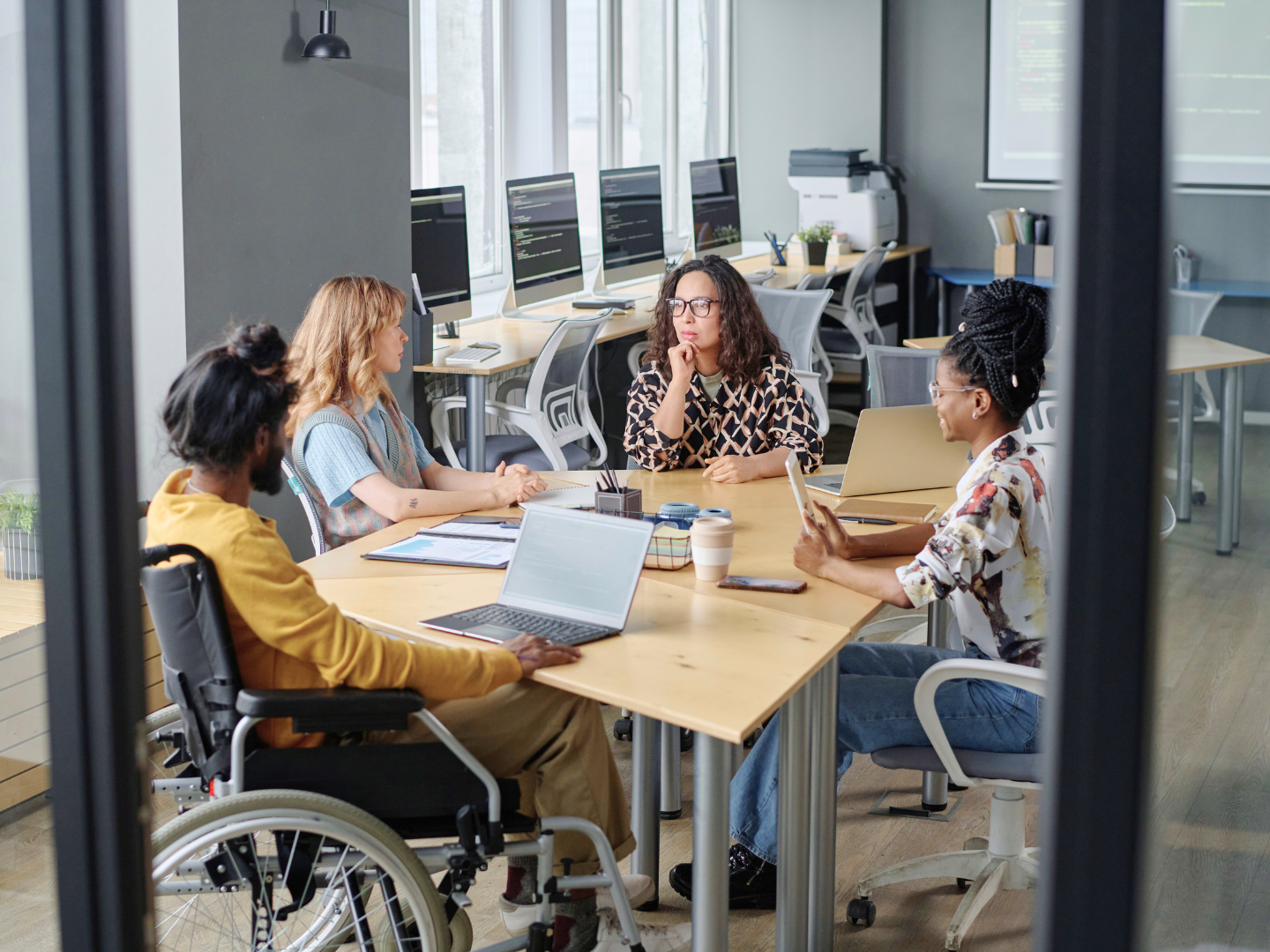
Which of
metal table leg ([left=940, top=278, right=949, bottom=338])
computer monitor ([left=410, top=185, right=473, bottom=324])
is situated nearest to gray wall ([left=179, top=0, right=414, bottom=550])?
computer monitor ([left=410, top=185, right=473, bottom=324])

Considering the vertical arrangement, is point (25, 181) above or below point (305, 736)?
above

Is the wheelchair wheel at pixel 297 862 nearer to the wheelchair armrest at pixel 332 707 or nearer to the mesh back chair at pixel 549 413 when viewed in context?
the wheelchair armrest at pixel 332 707

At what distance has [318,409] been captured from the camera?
2541mm

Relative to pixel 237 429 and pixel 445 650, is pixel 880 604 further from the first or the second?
pixel 237 429

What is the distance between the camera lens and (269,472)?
1779mm

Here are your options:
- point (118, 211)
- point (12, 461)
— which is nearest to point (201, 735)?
point (12, 461)

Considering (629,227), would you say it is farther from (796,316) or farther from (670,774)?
(670,774)

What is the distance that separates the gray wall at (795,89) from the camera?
7684 mm

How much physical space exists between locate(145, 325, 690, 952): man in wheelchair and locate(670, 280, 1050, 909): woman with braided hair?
19.1 inches

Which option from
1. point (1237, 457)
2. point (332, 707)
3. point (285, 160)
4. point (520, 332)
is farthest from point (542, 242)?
point (1237, 457)

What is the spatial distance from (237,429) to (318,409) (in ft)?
2.72

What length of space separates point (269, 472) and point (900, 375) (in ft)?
7.65

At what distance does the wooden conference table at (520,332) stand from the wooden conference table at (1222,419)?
2485 millimetres

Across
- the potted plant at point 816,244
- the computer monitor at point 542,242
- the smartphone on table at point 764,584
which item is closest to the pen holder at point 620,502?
the smartphone on table at point 764,584
